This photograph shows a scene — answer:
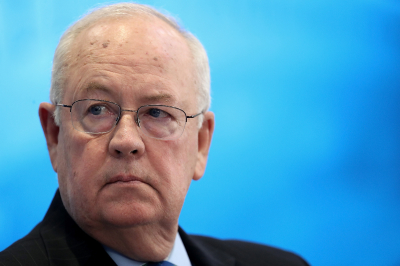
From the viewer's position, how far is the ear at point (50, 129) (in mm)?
2045

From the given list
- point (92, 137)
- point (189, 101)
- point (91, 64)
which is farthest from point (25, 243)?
point (189, 101)

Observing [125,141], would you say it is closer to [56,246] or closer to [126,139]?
[126,139]

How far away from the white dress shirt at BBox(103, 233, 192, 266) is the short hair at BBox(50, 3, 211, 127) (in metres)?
0.64

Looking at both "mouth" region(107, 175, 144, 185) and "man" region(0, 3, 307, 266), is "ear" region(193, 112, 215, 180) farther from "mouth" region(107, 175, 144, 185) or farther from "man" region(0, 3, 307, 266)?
"mouth" region(107, 175, 144, 185)

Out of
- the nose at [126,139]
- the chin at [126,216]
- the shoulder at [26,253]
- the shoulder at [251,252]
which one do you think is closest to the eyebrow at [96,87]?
the nose at [126,139]

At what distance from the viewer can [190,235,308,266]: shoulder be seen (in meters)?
2.62

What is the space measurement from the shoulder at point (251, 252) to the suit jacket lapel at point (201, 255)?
0.29 ft

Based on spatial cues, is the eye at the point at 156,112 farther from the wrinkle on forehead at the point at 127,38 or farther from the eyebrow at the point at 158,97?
the wrinkle on forehead at the point at 127,38

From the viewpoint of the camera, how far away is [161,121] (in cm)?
194

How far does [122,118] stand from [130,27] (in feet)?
1.43

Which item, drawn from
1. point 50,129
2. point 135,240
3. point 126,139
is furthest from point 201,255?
point 50,129

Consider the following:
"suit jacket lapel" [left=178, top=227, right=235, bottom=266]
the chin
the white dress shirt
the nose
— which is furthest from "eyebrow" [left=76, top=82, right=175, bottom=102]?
"suit jacket lapel" [left=178, top=227, right=235, bottom=266]

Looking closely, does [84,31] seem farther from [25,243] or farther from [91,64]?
[25,243]

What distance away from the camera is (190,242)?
94.3 inches
